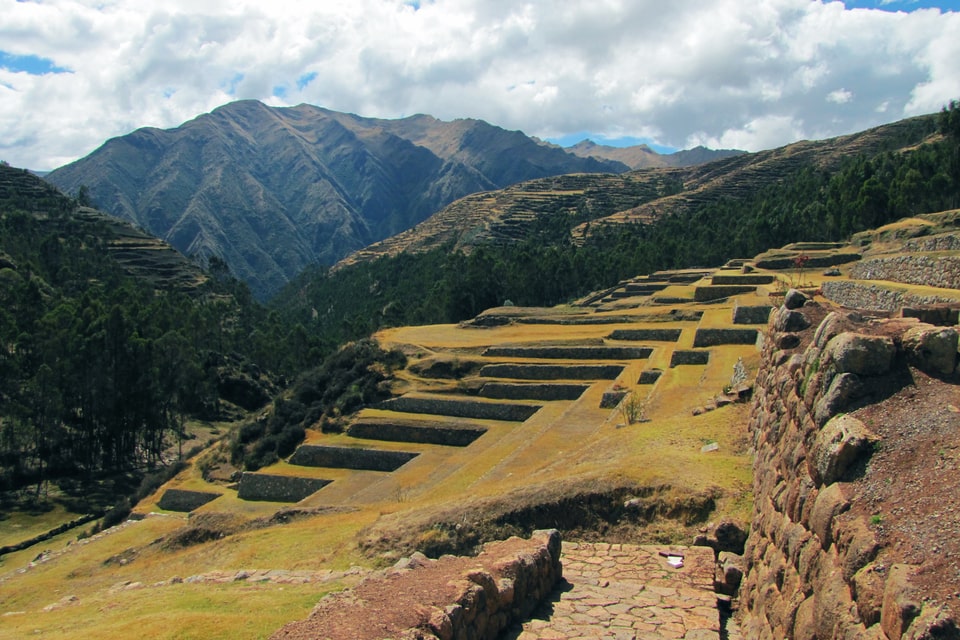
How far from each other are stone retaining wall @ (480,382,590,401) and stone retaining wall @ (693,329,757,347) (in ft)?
18.4

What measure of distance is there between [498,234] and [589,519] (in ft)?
432

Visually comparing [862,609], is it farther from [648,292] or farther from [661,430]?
[648,292]

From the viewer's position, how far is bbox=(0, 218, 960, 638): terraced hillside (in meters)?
12.2

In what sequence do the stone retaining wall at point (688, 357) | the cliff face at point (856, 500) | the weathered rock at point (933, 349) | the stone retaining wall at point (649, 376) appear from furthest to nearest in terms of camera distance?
1. the stone retaining wall at point (649, 376)
2. the stone retaining wall at point (688, 357)
3. the weathered rock at point (933, 349)
4. the cliff face at point (856, 500)

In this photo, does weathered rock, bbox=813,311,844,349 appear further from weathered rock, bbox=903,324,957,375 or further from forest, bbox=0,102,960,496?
forest, bbox=0,102,960,496

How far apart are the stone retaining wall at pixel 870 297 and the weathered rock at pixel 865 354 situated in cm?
1173

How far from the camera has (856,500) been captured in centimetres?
610

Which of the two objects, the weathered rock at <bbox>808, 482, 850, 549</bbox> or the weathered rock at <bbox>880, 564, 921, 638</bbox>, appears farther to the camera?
the weathered rock at <bbox>808, 482, 850, 549</bbox>

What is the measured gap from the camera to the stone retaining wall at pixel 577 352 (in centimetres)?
3644

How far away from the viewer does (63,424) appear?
48688 millimetres

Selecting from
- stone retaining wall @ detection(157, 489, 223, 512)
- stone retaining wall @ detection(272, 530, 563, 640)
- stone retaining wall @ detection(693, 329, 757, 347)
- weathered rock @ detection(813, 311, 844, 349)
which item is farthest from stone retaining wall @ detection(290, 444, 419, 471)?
weathered rock @ detection(813, 311, 844, 349)

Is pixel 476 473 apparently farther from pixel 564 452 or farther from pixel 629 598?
pixel 629 598

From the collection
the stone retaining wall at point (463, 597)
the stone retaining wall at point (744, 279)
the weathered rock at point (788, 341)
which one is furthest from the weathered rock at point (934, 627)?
the stone retaining wall at point (744, 279)

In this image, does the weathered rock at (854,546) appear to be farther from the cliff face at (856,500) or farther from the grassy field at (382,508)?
the grassy field at (382,508)
